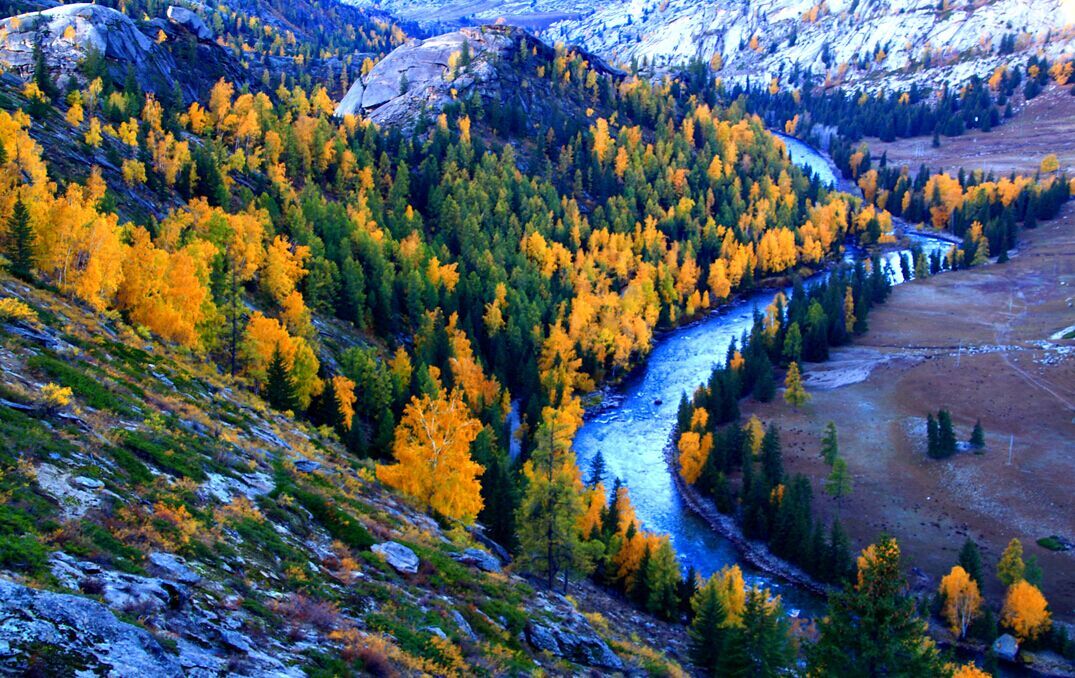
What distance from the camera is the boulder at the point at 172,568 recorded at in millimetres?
15875

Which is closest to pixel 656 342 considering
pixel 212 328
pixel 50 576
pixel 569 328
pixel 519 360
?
pixel 569 328

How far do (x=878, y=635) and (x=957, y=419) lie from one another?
72021 millimetres

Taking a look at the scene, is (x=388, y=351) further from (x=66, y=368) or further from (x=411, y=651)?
(x=411, y=651)

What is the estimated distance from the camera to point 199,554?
18.0 m

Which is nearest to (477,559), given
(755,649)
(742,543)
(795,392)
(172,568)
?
(755,649)

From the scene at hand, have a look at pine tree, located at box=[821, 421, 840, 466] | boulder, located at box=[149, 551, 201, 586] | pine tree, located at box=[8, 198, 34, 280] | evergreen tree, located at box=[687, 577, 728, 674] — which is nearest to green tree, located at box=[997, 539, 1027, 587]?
pine tree, located at box=[821, 421, 840, 466]

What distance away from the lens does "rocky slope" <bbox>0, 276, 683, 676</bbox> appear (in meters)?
12.9

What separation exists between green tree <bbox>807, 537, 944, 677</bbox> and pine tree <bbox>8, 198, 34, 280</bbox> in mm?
49317

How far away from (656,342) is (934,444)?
51744mm

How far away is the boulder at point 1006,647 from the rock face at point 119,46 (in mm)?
137886

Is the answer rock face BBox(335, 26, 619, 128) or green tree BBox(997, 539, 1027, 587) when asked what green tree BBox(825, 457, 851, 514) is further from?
rock face BBox(335, 26, 619, 128)

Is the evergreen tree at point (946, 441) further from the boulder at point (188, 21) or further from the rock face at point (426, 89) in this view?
the boulder at point (188, 21)

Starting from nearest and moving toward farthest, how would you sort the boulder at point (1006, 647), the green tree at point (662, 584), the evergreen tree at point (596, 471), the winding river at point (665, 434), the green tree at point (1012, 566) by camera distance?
the boulder at point (1006, 647), the green tree at point (662, 584), the green tree at point (1012, 566), the winding river at point (665, 434), the evergreen tree at point (596, 471)

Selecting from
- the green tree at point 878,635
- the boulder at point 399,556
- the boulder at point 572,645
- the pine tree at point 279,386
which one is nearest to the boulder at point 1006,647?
the green tree at point 878,635
